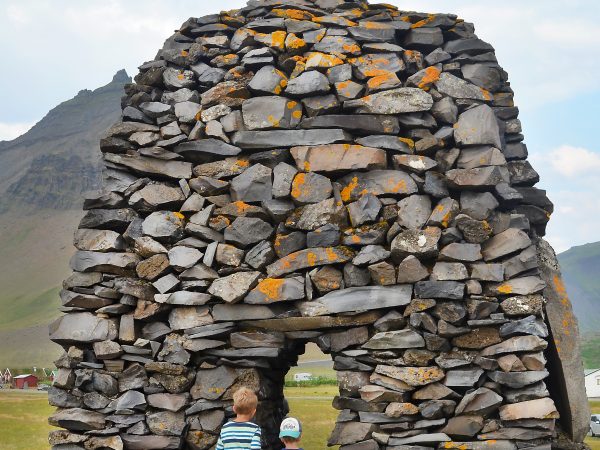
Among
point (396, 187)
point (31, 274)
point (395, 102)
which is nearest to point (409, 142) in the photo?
point (395, 102)

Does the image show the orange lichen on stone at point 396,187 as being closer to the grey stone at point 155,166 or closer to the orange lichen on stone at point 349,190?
the orange lichen on stone at point 349,190

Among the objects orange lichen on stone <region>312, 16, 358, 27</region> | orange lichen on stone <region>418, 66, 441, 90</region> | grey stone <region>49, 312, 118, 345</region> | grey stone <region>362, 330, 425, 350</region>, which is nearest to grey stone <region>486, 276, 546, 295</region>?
grey stone <region>362, 330, 425, 350</region>

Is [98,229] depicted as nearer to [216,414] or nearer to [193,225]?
[193,225]

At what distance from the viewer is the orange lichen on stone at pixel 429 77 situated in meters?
7.65

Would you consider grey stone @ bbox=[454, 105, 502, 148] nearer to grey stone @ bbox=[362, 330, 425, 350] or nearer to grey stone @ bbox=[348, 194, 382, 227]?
grey stone @ bbox=[348, 194, 382, 227]

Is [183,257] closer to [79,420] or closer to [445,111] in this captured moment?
[79,420]

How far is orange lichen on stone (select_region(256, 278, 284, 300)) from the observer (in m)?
7.09

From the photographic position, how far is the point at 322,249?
7145mm

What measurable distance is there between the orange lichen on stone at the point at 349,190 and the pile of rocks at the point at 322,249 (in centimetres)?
1

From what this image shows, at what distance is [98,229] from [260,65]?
2853mm

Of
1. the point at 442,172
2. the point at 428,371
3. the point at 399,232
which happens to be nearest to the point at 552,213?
the point at 442,172

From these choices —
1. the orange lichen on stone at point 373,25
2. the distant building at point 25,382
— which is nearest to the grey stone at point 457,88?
the orange lichen on stone at point 373,25

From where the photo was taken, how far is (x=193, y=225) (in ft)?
24.8

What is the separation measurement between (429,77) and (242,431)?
471 centimetres
